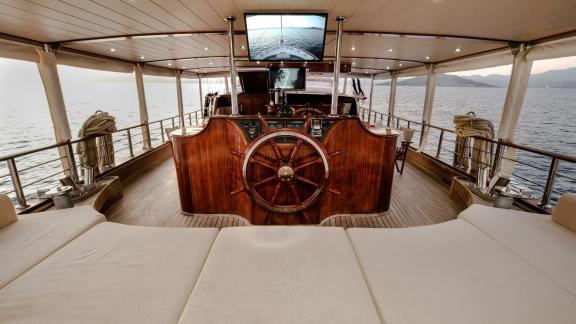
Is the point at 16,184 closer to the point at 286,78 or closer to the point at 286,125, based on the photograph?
the point at 286,125

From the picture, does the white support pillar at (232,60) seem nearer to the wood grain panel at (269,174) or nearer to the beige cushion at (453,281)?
the wood grain panel at (269,174)

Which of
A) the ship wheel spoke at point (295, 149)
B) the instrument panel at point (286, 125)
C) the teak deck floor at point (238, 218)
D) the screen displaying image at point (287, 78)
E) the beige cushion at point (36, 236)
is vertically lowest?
the teak deck floor at point (238, 218)

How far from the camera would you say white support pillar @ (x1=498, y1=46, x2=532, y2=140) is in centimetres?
298

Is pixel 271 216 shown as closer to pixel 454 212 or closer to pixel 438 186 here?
pixel 454 212

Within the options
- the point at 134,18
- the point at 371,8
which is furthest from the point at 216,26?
the point at 371,8

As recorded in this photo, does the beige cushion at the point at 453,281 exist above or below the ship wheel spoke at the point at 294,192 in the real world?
above

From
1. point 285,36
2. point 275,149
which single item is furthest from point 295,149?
point 285,36

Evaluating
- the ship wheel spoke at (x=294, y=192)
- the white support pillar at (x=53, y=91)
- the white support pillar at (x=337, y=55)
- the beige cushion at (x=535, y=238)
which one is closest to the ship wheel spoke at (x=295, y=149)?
the ship wheel spoke at (x=294, y=192)

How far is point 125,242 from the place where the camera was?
118cm

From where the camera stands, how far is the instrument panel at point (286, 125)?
2070 millimetres

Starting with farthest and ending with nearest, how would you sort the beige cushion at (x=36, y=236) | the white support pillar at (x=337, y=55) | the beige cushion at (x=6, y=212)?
the white support pillar at (x=337, y=55), the beige cushion at (x=6, y=212), the beige cushion at (x=36, y=236)

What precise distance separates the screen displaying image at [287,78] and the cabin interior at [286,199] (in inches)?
1.1

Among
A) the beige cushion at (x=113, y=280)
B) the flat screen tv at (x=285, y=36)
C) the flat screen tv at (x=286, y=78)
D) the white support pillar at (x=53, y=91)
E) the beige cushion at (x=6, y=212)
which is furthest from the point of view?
the flat screen tv at (x=286, y=78)

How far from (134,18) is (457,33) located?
10.4ft
